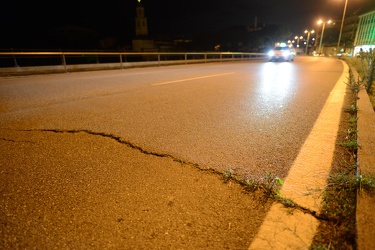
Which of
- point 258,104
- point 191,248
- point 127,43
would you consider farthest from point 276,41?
point 191,248

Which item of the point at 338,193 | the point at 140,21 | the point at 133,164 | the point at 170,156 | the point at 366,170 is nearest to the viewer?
the point at 338,193

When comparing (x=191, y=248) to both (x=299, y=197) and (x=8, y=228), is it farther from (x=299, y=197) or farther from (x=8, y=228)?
(x=8, y=228)

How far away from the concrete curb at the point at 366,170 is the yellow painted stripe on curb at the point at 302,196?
24 centimetres

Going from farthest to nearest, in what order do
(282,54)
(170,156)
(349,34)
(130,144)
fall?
1. (349,34)
2. (282,54)
3. (130,144)
4. (170,156)

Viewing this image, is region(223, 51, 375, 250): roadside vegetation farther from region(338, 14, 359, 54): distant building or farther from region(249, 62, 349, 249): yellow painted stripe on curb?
region(338, 14, 359, 54): distant building

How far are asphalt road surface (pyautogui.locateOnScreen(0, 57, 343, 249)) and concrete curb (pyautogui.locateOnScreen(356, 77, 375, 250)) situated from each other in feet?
1.82

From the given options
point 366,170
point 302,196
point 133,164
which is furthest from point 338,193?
point 133,164

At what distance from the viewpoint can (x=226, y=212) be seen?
171cm

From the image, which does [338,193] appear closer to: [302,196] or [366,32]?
[302,196]

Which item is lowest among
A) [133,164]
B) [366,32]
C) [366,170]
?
[133,164]

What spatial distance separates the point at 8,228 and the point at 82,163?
0.91m

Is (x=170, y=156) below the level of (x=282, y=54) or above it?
below

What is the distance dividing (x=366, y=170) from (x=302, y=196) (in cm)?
66

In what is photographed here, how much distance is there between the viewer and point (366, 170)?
78.4 inches
